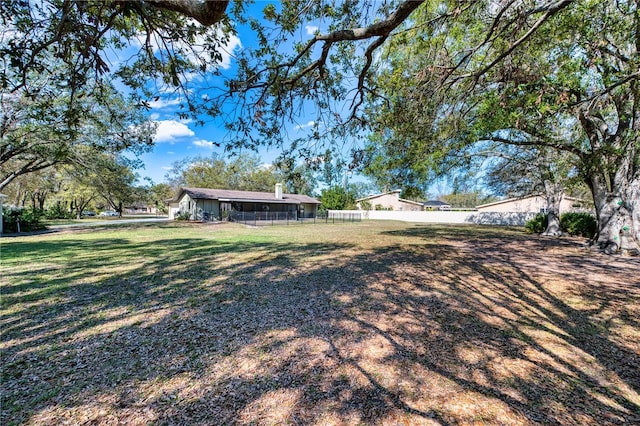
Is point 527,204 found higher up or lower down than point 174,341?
higher up

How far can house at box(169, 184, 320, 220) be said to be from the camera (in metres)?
25.7

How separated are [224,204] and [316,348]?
87.0 ft

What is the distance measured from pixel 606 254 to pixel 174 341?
45.2 feet

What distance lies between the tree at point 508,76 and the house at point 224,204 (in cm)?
2153

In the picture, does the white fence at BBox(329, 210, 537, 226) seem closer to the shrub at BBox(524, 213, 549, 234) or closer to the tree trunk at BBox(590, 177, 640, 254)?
the shrub at BBox(524, 213, 549, 234)

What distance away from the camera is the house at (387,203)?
40688mm

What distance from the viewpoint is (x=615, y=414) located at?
6.94ft

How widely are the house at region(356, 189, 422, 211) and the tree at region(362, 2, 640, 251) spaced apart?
32.9m

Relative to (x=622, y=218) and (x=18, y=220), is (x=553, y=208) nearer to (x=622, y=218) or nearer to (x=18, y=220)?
(x=622, y=218)

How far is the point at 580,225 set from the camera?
1513 centimetres

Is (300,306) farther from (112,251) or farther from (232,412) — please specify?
(112,251)

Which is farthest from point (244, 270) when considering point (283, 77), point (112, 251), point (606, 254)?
point (606, 254)

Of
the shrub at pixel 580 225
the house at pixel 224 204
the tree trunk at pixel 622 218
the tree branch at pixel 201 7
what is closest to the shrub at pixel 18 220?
the house at pixel 224 204

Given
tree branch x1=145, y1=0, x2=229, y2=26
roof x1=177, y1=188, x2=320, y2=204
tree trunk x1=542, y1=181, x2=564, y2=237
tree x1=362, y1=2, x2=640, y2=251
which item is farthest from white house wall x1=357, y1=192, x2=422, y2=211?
tree branch x1=145, y1=0, x2=229, y2=26
